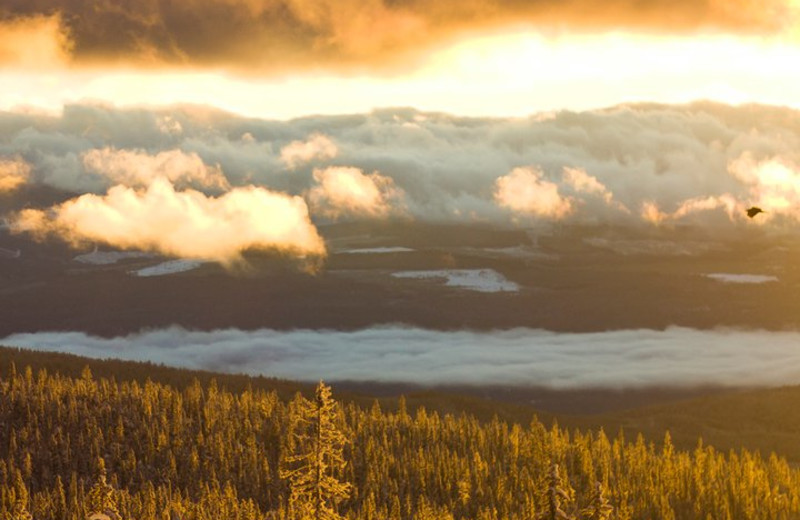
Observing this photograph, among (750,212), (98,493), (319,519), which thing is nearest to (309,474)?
(319,519)

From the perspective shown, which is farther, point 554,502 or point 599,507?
point 599,507

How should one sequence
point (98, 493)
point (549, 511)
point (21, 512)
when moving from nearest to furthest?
point (549, 511)
point (98, 493)
point (21, 512)

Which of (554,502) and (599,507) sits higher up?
(554,502)

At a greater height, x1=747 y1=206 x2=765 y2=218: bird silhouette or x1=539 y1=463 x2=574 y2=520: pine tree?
x1=747 y1=206 x2=765 y2=218: bird silhouette

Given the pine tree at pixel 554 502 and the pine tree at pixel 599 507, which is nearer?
the pine tree at pixel 554 502

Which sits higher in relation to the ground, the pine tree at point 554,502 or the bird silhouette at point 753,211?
the bird silhouette at point 753,211

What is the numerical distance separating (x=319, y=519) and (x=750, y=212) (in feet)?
121

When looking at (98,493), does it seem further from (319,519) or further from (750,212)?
(750,212)

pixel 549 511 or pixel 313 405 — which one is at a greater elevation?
pixel 313 405

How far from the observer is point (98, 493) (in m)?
82.9

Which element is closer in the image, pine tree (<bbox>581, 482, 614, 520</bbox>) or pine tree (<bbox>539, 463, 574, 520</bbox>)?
pine tree (<bbox>539, 463, 574, 520</bbox>)

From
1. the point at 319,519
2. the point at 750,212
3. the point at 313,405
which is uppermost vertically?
the point at 750,212

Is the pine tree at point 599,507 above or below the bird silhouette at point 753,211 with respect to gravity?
below

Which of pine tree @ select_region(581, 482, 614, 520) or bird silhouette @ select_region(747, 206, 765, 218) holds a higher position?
bird silhouette @ select_region(747, 206, 765, 218)
